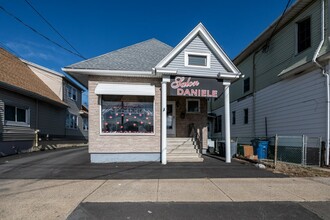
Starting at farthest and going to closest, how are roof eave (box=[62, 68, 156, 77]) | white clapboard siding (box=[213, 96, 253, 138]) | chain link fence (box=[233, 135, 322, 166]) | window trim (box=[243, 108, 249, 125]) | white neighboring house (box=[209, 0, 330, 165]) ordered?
window trim (box=[243, 108, 249, 125]) → white clapboard siding (box=[213, 96, 253, 138]) → roof eave (box=[62, 68, 156, 77]) → white neighboring house (box=[209, 0, 330, 165]) → chain link fence (box=[233, 135, 322, 166])

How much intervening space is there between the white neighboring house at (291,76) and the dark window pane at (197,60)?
14.6ft

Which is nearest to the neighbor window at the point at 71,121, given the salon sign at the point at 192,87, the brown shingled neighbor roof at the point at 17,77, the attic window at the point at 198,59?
the brown shingled neighbor roof at the point at 17,77

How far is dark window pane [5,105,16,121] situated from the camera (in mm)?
12974

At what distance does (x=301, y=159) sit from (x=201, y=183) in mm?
6045

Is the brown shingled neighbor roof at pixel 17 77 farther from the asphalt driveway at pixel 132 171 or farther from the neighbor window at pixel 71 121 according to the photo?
the asphalt driveway at pixel 132 171

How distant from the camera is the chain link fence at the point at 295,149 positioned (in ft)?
30.5

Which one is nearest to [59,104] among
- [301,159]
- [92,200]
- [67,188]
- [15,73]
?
[15,73]

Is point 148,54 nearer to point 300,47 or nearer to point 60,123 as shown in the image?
point 300,47

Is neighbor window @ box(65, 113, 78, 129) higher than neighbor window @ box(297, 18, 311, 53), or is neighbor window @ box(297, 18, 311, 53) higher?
neighbor window @ box(297, 18, 311, 53)

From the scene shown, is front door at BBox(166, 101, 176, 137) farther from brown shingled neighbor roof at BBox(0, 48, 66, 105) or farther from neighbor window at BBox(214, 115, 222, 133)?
neighbor window at BBox(214, 115, 222, 133)

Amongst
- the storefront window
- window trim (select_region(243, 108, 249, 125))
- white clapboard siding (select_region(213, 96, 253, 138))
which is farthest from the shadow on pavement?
window trim (select_region(243, 108, 249, 125))

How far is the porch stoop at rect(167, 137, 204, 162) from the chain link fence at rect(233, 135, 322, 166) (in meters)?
3.28

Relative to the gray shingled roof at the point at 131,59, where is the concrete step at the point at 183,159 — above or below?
below

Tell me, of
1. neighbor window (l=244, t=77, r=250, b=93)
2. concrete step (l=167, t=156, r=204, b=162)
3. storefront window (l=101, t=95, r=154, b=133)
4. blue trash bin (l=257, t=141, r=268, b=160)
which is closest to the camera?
storefront window (l=101, t=95, r=154, b=133)
